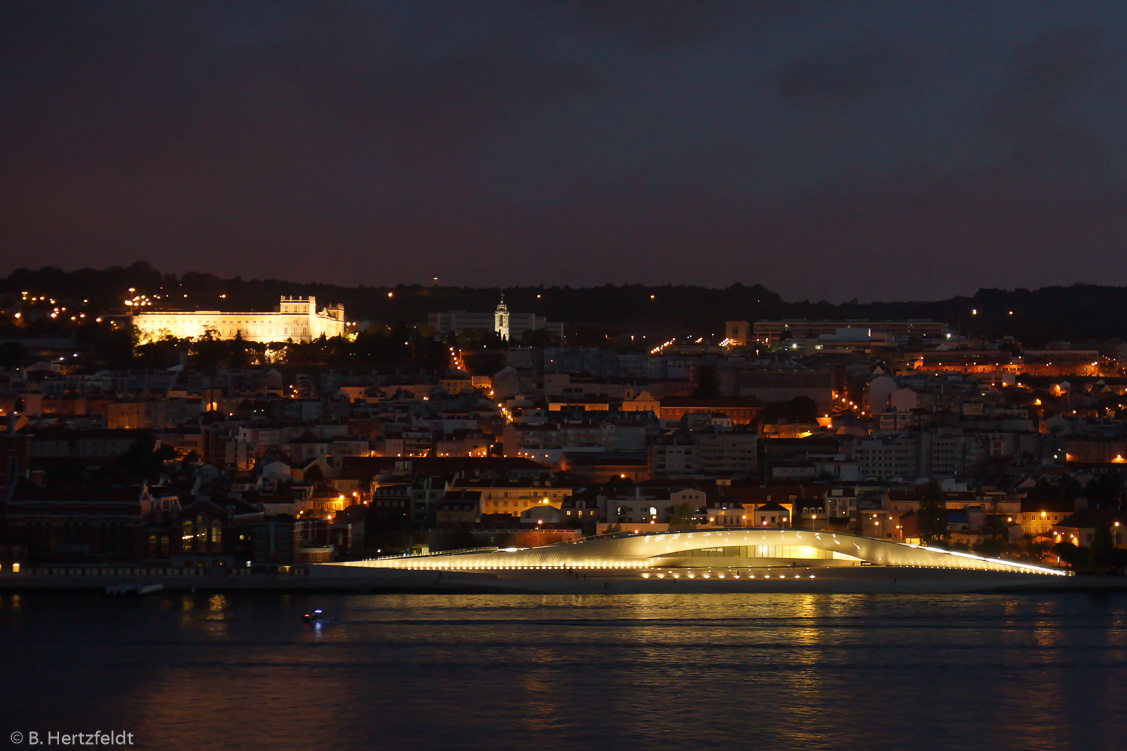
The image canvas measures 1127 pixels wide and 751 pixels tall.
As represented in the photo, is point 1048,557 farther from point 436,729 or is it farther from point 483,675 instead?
point 436,729

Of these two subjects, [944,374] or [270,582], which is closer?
[270,582]

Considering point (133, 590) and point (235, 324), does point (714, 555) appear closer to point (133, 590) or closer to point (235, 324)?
point (133, 590)

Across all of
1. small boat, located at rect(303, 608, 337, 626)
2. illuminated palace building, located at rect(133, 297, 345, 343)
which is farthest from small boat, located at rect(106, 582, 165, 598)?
illuminated palace building, located at rect(133, 297, 345, 343)

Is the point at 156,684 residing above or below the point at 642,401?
below

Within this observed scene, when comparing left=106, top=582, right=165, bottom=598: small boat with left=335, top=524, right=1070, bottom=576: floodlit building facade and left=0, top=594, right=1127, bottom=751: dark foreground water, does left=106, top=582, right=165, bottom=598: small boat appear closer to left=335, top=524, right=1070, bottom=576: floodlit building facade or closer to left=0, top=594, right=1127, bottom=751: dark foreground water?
left=0, top=594, right=1127, bottom=751: dark foreground water

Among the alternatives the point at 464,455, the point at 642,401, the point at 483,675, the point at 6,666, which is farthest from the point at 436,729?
the point at 642,401

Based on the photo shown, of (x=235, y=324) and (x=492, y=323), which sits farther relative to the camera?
(x=492, y=323)

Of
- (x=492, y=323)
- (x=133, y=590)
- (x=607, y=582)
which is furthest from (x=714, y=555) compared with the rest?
(x=492, y=323)
